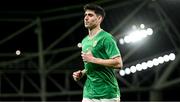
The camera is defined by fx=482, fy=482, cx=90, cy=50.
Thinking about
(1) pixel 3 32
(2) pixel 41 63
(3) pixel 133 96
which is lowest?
(3) pixel 133 96

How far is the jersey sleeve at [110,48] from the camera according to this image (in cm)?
491

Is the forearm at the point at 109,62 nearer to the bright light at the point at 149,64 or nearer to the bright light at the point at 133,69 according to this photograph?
the bright light at the point at 149,64

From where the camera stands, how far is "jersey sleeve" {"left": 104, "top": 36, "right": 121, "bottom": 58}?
4.91 meters

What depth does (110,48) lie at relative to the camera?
4953 mm

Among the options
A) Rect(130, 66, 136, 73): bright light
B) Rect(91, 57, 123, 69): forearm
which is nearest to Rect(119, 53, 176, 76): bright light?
Rect(130, 66, 136, 73): bright light

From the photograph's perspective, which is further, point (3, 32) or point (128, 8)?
point (3, 32)

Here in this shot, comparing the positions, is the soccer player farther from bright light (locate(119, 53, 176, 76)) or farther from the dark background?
bright light (locate(119, 53, 176, 76))

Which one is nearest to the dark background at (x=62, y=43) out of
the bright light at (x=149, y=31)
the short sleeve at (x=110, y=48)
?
the bright light at (x=149, y=31)

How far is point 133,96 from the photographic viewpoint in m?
21.2

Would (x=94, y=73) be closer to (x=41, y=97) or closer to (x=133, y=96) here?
(x=41, y=97)

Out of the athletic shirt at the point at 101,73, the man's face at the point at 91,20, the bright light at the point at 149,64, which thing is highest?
the bright light at the point at 149,64

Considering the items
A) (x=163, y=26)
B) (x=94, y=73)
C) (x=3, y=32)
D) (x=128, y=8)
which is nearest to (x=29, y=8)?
(x=3, y=32)

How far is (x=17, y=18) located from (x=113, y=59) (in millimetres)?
12677

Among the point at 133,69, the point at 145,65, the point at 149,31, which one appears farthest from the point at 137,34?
the point at 133,69
